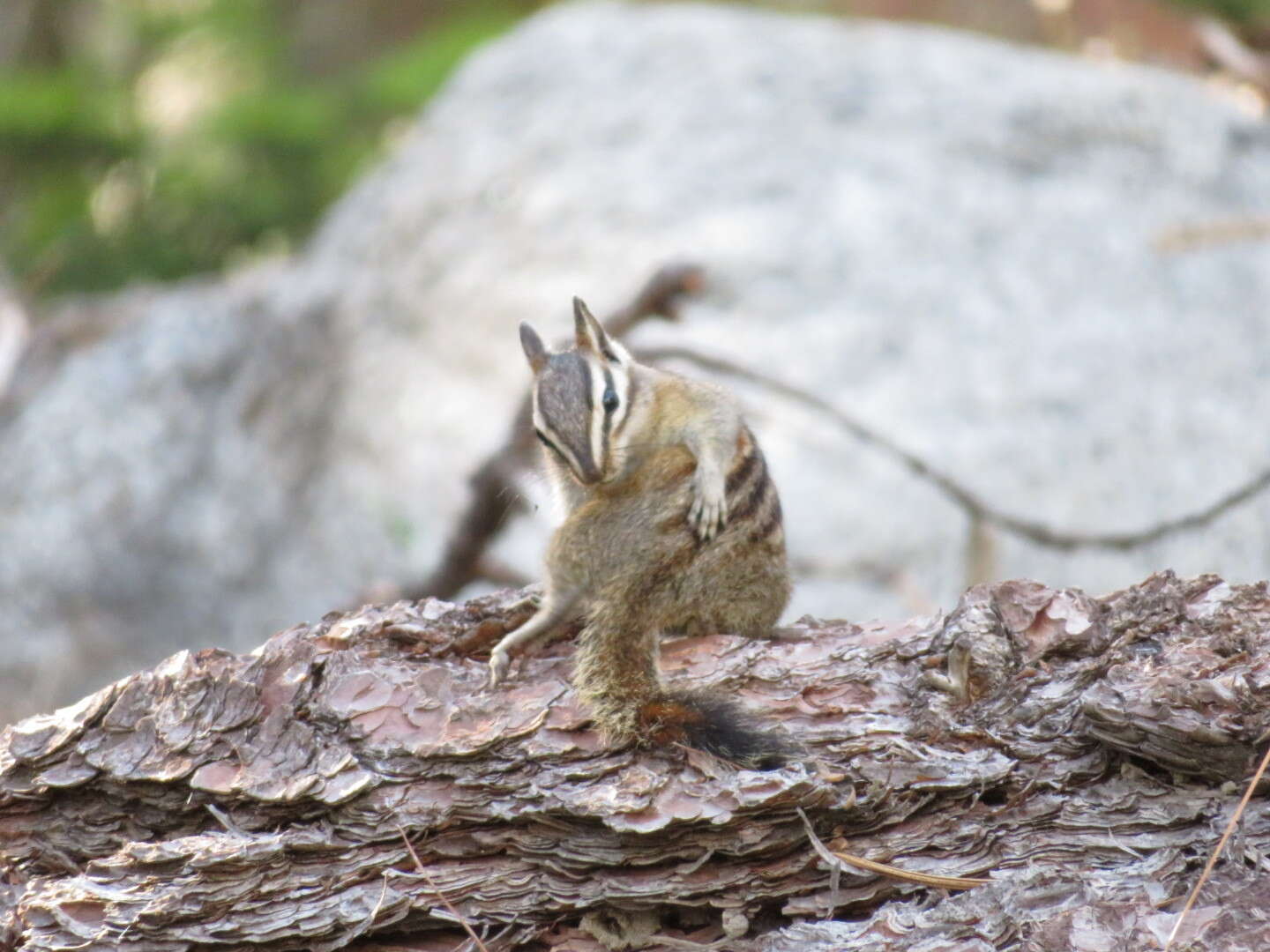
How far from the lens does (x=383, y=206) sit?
25.7 feet

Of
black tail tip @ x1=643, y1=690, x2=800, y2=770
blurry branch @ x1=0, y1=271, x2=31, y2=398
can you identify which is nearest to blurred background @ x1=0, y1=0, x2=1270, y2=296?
blurry branch @ x1=0, y1=271, x2=31, y2=398

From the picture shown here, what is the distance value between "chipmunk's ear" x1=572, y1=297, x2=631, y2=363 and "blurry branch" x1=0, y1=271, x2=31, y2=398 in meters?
5.33

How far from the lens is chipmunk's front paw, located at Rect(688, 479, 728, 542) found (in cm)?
271

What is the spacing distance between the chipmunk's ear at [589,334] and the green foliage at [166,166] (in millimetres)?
6046

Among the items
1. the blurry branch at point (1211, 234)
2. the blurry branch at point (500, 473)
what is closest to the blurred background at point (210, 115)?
the blurry branch at point (1211, 234)

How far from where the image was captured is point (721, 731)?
2328 mm

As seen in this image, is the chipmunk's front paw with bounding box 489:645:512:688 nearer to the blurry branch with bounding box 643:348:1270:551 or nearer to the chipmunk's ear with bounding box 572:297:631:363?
the chipmunk's ear with bounding box 572:297:631:363

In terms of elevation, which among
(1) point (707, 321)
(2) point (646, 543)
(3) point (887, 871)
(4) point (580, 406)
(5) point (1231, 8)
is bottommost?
(1) point (707, 321)

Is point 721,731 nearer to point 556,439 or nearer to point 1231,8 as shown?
point 556,439

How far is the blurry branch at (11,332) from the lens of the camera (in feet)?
24.4

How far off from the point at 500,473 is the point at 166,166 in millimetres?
5759

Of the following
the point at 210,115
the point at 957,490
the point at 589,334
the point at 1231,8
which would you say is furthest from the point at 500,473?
the point at 1231,8

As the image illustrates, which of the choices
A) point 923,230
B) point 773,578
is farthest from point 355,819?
point 923,230

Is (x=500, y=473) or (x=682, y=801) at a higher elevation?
(x=682, y=801)
